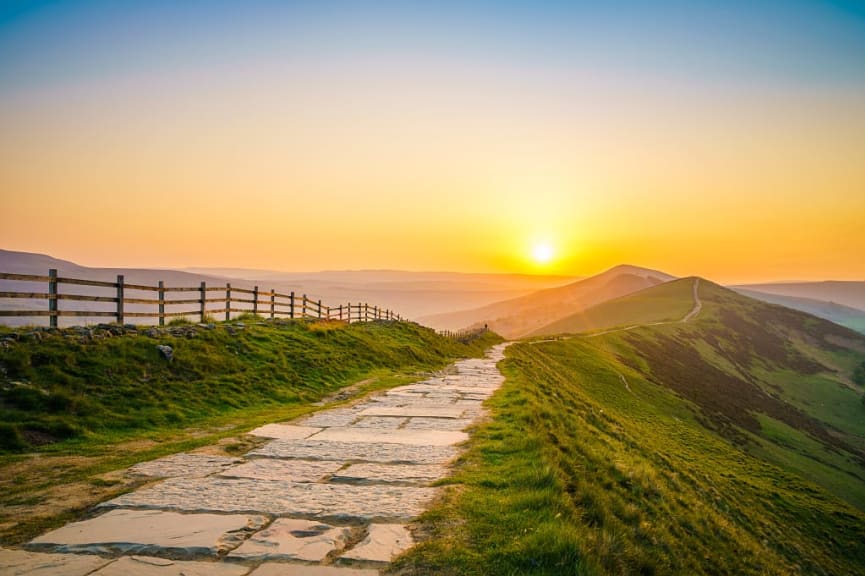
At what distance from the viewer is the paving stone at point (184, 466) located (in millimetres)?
7225

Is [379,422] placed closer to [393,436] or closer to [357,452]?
[393,436]

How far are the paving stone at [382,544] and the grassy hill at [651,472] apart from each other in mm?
197

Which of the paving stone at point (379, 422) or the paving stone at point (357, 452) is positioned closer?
the paving stone at point (357, 452)

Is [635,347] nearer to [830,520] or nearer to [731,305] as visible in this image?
[830,520]

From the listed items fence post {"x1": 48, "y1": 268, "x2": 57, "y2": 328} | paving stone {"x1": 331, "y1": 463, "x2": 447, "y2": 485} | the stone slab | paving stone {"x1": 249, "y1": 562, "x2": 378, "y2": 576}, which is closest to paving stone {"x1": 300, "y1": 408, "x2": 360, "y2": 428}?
the stone slab

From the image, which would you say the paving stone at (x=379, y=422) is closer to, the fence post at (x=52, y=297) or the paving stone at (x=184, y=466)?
the paving stone at (x=184, y=466)

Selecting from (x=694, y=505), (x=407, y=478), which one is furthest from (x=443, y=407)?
(x=694, y=505)

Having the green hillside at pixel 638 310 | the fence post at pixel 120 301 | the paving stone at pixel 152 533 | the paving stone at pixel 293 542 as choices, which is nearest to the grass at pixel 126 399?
the paving stone at pixel 152 533

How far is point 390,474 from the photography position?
7.09 metres

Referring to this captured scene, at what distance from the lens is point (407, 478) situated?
6.91 metres

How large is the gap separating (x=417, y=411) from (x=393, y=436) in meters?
2.97

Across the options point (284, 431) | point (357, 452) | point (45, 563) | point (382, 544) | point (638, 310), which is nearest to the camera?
point (45, 563)

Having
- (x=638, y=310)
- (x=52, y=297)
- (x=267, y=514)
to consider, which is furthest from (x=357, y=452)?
(x=638, y=310)

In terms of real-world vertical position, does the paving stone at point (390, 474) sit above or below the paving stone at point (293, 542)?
below
